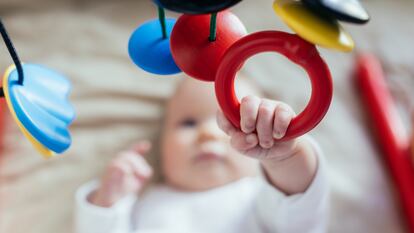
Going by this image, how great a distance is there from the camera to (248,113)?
0.43 metres

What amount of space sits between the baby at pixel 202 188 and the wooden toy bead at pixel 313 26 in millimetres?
258

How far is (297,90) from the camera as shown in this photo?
3.18 ft

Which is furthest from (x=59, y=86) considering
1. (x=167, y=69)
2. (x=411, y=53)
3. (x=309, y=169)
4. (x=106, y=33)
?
(x=411, y=53)

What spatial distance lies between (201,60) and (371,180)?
0.57 meters

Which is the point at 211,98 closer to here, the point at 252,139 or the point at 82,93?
the point at 82,93

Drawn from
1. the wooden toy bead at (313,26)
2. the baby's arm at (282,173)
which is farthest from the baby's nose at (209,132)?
the wooden toy bead at (313,26)

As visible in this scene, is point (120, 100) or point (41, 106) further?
point (120, 100)

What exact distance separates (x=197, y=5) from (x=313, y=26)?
0.07m

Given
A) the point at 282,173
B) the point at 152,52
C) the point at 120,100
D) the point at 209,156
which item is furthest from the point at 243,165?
the point at 152,52

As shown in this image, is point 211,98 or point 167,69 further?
point 211,98

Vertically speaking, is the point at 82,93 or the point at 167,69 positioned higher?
the point at 167,69

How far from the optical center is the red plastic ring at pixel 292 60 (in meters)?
0.37

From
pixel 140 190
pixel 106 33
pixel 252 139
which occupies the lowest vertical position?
pixel 140 190

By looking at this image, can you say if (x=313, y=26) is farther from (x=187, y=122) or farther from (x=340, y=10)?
(x=187, y=122)
